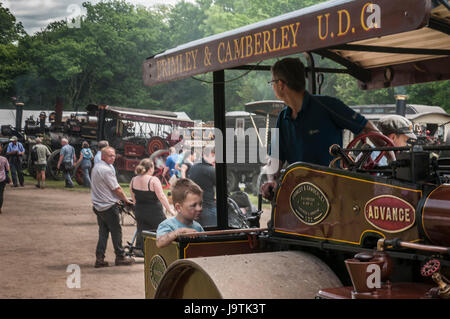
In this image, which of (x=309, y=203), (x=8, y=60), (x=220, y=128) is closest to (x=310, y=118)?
(x=220, y=128)

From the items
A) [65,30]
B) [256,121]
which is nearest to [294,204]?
[256,121]

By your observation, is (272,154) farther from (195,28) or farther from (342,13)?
(195,28)

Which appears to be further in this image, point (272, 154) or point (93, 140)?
point (93, 140)

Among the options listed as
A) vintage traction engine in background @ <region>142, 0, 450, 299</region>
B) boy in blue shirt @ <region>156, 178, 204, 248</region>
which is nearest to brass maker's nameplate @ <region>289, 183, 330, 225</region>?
vintage traction engine in background @ <region>142, 0, 450, 299</region>

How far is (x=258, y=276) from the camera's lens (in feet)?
8.45

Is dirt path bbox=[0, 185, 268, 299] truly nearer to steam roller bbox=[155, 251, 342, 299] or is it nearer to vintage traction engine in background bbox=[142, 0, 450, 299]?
vintage traction engine in background bbox=[142, 0, 450, 299]

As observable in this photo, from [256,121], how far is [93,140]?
693cm

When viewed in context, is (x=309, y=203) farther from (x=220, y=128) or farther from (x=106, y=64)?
(x=106, y=64)

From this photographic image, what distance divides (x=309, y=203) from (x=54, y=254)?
764cm

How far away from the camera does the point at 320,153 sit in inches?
131

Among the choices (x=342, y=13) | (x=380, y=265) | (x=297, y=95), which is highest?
(x=342, y=13)

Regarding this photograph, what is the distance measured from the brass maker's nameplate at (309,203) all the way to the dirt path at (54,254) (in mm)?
4129

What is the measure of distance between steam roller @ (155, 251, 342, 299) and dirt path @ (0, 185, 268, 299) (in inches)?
157

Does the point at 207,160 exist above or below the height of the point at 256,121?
below
